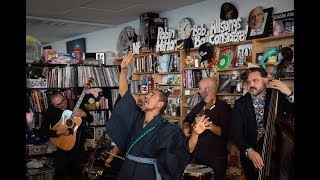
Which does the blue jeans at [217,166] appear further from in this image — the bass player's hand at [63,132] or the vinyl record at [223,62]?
the bass player's hand at [63,132]

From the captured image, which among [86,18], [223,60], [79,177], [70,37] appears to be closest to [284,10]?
[223,60]

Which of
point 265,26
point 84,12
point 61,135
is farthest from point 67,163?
point 265,26

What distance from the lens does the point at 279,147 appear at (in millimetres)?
A: 1760

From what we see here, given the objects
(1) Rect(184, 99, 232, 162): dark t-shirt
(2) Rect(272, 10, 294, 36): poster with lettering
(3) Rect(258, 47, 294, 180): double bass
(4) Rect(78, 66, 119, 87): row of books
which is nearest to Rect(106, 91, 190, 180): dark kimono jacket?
(3) Rect(258, 47, 294, 180): double bass

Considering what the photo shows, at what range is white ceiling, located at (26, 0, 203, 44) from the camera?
453cm

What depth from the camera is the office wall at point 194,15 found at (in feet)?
12.0

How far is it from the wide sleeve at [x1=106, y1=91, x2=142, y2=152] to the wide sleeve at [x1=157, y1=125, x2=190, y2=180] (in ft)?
1.14

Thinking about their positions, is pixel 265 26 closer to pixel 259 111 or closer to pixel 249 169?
pixel 259 111

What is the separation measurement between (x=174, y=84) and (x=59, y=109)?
1.57 m

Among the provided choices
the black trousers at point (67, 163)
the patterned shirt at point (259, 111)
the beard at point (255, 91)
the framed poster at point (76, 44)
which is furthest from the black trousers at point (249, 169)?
the framed poster at point (76, 44)

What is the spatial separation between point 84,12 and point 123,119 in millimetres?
3018

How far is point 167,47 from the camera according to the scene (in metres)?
4.82
